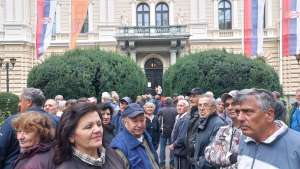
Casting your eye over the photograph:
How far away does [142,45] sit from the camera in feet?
121

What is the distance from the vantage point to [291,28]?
24781 mm

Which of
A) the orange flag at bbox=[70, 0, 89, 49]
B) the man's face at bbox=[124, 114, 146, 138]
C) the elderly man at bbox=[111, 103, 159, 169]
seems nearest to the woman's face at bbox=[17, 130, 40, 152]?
the elderly man at bbox=[111, 103, 159, 169]

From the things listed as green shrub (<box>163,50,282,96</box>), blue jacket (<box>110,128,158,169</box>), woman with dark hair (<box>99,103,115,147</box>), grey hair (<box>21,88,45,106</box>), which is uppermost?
green shrub (<box>163,50,282,96</box>)

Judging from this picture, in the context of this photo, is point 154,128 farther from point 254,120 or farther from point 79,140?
point 79,140

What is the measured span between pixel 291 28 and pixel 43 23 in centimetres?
1353

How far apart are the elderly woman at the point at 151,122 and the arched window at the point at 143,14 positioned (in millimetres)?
25844

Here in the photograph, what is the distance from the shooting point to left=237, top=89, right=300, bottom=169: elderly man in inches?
152

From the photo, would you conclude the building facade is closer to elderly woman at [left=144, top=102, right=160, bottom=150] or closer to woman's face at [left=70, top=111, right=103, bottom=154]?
elderly woman at [left=144, top=102, right=160, bottom=150]

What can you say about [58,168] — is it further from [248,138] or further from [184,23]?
[184,23]

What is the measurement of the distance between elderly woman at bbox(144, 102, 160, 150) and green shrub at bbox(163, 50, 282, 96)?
980 cm

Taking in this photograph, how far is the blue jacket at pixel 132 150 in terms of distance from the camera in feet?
17.7

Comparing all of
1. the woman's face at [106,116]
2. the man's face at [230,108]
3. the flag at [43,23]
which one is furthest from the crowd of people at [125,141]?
the flag at [43,23]

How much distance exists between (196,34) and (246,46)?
32.4ft

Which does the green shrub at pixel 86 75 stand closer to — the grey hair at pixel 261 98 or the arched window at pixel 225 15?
the arched window at pixel 225 15
